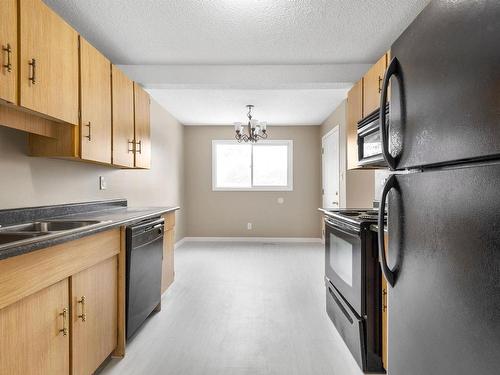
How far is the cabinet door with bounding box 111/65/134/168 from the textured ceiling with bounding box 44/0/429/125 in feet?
1.15

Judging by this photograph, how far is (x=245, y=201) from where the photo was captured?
6598 mm

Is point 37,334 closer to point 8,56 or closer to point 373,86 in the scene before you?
point 8,56

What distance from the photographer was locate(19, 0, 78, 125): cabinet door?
1.63m

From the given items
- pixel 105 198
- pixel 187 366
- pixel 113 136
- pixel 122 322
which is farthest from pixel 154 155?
pixel 187 366

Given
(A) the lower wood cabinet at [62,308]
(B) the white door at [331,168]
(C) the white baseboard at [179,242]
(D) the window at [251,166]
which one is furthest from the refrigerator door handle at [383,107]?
(D) the window at [251,166]

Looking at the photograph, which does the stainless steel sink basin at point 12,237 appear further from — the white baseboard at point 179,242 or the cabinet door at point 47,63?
the white baseboard at point 179,242

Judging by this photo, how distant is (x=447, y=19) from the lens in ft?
2.64

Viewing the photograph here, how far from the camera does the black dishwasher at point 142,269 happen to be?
2211 mm

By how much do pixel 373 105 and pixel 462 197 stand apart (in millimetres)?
1877

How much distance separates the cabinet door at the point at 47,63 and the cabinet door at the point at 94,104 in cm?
9

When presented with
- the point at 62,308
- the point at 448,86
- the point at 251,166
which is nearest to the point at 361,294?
the point at 448,86

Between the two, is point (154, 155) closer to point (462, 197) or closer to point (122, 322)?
point (122, 322)

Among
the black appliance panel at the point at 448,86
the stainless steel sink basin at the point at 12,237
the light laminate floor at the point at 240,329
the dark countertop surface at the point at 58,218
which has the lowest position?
the light laminate floor at the point at 240,329

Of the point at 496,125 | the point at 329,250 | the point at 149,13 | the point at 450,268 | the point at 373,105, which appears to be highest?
the point at 149,13
